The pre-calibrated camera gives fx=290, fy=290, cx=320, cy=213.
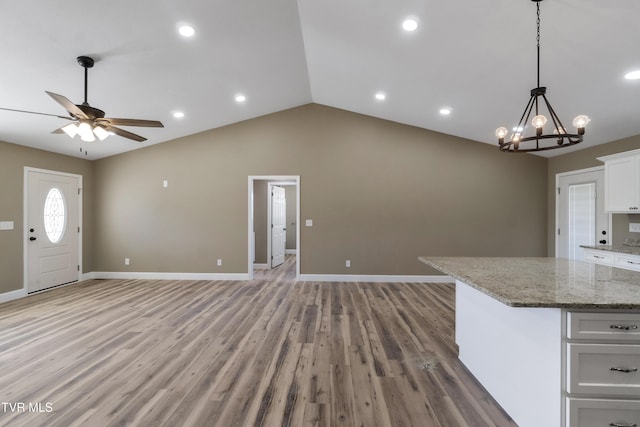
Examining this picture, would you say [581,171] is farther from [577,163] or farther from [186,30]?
[186,30]

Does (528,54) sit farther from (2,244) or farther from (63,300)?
(2,244)

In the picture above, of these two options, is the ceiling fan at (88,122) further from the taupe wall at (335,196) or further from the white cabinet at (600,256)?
the white cabinet at (600,256)

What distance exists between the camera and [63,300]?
4410mm

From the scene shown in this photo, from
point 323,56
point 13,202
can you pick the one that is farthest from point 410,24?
point 13,202

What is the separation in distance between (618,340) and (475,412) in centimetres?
96

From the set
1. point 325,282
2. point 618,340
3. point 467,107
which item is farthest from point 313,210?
point 618,340

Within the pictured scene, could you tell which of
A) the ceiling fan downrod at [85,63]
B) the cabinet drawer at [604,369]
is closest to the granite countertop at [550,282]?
the cabinet drawer at [604,369]

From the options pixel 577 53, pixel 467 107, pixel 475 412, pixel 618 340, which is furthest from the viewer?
pixel 467 107

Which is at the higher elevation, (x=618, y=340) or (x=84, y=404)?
(x=618, y=340)

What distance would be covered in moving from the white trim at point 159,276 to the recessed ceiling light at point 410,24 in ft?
15.6

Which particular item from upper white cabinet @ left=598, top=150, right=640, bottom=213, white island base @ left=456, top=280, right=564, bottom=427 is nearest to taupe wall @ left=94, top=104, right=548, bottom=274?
upper white cabinet @ left=598, top=150, right=640, bottom=213

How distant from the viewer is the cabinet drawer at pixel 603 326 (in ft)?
4.64

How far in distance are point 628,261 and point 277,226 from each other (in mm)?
6170

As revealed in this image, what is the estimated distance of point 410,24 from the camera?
111 inches
